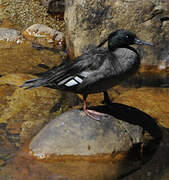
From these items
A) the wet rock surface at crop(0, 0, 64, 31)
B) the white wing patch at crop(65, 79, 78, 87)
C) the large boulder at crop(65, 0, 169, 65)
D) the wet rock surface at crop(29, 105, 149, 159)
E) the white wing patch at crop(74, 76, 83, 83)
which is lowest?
the wet rock surface at crop(29, 105, 149, 159)

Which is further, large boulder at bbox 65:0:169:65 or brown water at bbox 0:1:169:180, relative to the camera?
large boulder at bbox 65:0:169:65

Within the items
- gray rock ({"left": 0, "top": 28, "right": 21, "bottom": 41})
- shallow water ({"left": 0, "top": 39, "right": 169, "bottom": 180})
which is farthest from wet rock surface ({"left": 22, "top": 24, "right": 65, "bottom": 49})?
shallow water ({"left": 0, "top": 39, "right": 169, "bottom": 180})

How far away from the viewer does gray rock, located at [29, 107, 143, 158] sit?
371 cm

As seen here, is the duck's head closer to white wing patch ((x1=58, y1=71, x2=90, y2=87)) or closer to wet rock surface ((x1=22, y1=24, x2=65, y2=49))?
white wing patch ((x1=58, y1=71, x2=90, y2=87))

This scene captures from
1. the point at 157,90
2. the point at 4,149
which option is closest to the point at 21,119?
the point at 4,149

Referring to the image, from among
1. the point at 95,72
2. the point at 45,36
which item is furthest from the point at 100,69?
the point at 45,36

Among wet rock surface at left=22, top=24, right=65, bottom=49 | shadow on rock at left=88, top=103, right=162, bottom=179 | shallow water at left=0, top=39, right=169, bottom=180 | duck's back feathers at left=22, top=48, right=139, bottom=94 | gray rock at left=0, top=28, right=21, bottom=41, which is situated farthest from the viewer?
wet rock surface at left=22, top=24, right=65, bottom=49

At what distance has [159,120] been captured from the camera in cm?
471

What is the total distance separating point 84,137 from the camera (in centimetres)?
375

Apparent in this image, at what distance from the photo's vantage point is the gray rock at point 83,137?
12.2 ft

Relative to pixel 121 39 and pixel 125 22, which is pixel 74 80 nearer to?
pixel 121 39

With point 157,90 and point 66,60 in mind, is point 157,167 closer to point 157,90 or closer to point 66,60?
point 157,90

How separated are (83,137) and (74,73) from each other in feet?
2.56

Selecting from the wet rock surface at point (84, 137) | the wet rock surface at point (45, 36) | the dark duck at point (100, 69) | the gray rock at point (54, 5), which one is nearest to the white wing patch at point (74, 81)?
the dark duck at point (100, 69)
